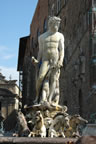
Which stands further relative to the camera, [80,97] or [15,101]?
[15,101]

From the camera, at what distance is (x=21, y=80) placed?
71688 millimetres

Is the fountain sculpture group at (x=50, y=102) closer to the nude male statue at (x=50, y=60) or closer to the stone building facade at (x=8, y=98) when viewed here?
the nude male statue at (x=50, y=60)

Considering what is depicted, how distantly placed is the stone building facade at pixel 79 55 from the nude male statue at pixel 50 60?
13331mm

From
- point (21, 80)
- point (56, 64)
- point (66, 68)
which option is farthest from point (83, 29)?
point (21, 80)

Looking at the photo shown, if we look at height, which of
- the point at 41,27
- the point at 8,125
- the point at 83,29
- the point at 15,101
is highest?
the point at 41,27

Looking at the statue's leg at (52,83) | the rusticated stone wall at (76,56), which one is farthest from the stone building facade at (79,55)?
the statue's leg at (52,83)

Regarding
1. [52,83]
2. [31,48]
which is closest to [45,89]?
[52,83]

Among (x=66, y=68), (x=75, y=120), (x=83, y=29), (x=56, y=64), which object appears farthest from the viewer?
(x=66, y=68)

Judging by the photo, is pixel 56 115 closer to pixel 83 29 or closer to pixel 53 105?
pixel 53 105

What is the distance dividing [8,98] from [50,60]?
6915 centimetres

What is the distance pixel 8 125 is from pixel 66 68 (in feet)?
144

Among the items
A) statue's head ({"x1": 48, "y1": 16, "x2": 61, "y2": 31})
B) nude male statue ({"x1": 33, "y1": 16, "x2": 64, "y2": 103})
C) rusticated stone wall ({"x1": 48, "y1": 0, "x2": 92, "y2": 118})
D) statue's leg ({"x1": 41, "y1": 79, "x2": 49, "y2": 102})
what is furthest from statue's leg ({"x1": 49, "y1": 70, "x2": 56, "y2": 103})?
rusticated stone wall ({"x1": 48, "y1": 0, "x2": 92, "y2": 118})

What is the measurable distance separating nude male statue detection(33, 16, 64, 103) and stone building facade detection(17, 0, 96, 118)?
43.7ft

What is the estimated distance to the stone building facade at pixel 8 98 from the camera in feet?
255
